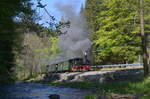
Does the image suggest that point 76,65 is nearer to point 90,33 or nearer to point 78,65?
point 78,65

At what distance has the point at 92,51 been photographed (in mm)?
45000

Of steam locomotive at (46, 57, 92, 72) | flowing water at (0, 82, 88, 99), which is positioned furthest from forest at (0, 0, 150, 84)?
steam locomotive at (46, 57, 92, 72)

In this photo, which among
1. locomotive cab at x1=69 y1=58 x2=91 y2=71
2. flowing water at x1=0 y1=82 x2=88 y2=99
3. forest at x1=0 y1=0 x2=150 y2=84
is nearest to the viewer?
forest at x1=0 y1=0 x2=150 y2=84

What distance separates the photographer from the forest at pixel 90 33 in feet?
10.8

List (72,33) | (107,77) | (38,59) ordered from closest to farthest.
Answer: (107,77) → (72,33) → (38,59)

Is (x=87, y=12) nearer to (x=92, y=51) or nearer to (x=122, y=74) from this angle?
(x=92, y=51)

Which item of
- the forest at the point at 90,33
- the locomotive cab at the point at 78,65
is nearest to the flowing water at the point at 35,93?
the forest at the point at 90,33

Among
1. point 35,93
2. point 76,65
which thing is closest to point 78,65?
point 76,65

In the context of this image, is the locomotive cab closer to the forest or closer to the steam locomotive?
the steam locomotive

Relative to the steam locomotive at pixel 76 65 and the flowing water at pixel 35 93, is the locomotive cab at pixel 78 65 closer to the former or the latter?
the steam locomotive at pixel 76 65

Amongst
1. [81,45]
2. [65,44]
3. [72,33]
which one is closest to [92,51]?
[81,45]

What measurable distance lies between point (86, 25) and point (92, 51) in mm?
7526

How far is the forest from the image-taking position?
3.29m

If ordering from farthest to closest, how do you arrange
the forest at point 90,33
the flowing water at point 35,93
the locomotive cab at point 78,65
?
the locomotive cab at point 78,65 → the flowing water at point 35,93 → the forest at point 90,33
